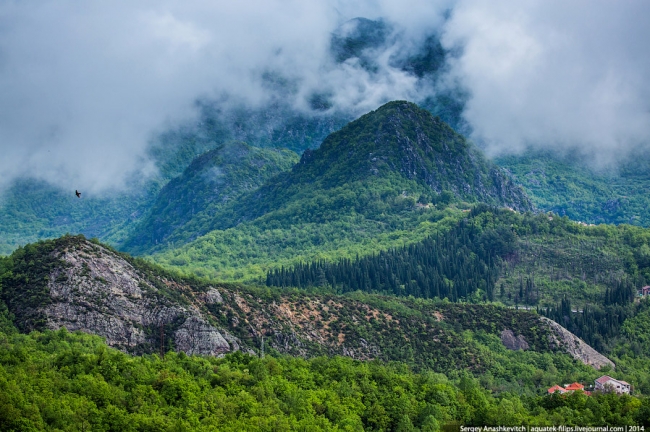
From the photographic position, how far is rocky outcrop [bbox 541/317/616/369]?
512 feet

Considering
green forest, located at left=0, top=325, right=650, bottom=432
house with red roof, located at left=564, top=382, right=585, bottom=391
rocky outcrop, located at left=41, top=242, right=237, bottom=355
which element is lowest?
green forest, located at left=0, top=325, right=650, bottom=432

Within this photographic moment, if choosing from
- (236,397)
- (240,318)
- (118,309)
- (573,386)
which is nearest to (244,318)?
(240,318)

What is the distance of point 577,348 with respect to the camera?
15850cm

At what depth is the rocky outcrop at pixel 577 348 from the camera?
512ft

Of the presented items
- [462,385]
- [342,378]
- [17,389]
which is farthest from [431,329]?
[17,389]

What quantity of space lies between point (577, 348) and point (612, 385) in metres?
32.4

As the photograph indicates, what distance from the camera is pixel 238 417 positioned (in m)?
83.5

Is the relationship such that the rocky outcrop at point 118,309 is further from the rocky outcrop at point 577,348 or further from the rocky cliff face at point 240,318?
the rocky outcrop at point 577,348

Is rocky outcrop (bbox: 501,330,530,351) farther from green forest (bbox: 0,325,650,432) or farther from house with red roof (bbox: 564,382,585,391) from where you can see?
green forest (bbox: 0,325,650,432)

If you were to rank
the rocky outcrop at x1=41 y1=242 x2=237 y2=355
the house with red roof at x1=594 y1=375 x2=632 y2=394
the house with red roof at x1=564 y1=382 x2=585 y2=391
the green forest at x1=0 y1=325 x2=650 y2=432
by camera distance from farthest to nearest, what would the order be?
1. the house with red roof at x1=594 y1=375 x2=632 y2=394
2. the house with red roof at x1=564 y1=382 x2=585 y2=391
3. the rocky outcrop at x1=41 y1=242 x2=237 y2=355
4. the green forest at x1=0 y1=325 x2=650 y2=432

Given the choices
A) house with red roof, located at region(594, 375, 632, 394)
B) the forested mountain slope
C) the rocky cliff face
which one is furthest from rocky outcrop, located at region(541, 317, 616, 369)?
house with red roof, located at region(594, 375, 632, 394)

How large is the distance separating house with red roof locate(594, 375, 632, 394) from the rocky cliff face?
19.5 metres

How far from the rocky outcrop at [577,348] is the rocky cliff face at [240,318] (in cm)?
23

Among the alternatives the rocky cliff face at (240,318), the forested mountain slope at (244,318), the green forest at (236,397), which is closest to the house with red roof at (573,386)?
the forested mountain slope at (244,318)
